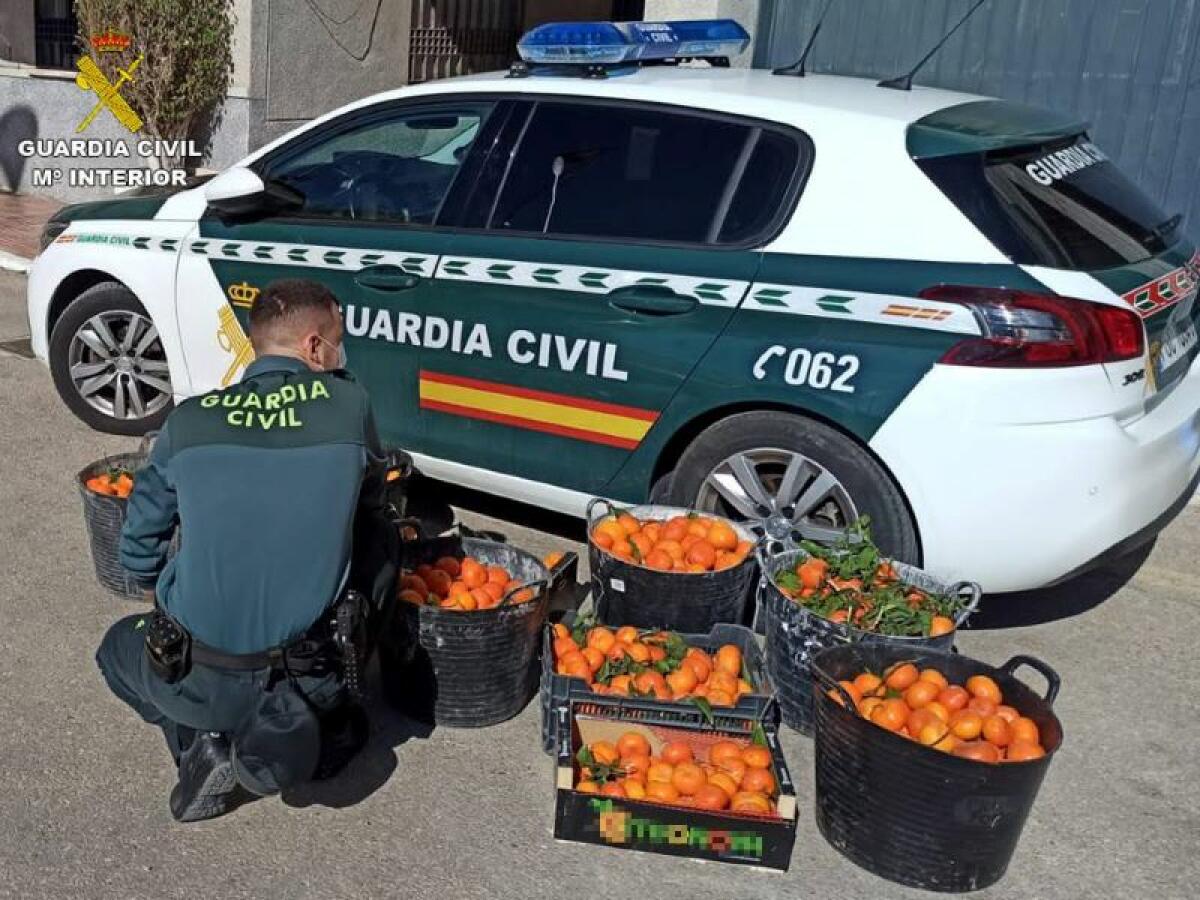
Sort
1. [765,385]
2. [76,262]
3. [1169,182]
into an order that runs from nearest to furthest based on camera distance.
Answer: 1. [765,385]
2. [76,262]
3. [1169,182]

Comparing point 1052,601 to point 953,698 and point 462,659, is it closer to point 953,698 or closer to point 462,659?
point 953,698

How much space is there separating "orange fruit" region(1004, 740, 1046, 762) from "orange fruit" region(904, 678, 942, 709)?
241 millimetres

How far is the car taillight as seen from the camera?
419 cm

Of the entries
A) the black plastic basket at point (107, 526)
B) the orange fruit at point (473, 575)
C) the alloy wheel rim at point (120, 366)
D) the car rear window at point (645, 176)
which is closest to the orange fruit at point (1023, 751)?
the orange fruit at point (473, 575)

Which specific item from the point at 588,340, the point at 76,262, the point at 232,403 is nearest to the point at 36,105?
the point at 76,262

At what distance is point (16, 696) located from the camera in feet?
13.8

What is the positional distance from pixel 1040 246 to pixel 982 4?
418 centimetres

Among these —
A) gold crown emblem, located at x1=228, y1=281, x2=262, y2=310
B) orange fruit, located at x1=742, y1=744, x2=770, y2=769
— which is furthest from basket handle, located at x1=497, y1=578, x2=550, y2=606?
gold crown emblem, located at x1=228, y1=281, x2=262, y2=310

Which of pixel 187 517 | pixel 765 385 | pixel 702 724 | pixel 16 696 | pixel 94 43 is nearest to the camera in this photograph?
pixel 187 517

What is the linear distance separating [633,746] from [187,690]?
115cm

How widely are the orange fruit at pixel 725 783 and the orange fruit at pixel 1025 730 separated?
708 mm

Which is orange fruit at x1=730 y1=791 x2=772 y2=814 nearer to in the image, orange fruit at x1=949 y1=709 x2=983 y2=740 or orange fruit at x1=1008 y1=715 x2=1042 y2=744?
orange fruit at x1=949 y1=709 x2=983 y2=740

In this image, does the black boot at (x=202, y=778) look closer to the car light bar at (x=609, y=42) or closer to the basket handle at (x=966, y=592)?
the basket handle at (x=966, y=592)

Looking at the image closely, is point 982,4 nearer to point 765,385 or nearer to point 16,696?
point 765,385
